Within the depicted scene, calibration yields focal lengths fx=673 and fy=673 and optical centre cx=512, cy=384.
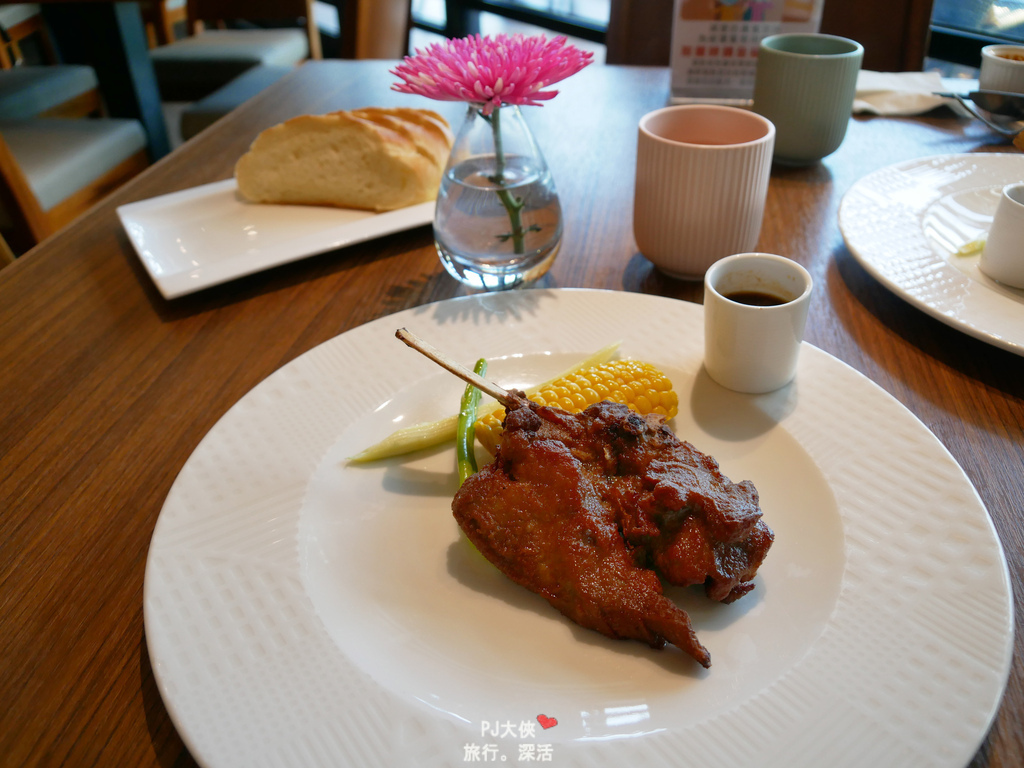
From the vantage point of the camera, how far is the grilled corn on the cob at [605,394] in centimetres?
102

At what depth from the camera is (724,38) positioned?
199cm

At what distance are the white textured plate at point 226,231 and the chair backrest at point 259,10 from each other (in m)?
2.68

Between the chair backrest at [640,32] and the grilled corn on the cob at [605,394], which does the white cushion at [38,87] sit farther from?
the grilled corn on the cob at [605,394]

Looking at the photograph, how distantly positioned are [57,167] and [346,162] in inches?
81.1

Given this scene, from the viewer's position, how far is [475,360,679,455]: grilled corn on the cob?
102 centimetres

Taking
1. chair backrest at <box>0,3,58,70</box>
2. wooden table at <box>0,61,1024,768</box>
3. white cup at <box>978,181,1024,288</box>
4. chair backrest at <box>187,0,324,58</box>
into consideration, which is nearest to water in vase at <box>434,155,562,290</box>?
wooden table at <box>0,61,1024,768</box>

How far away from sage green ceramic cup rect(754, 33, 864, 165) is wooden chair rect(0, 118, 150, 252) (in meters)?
2.57

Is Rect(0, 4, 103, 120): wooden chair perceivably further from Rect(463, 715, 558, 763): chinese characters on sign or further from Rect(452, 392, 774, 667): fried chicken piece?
Rect(463, 715, 558, 763): chinese characters on sign

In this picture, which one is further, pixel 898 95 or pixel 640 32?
pixel 640 32

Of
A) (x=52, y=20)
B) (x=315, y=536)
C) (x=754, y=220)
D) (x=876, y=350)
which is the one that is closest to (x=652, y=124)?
(x=754, y=220)

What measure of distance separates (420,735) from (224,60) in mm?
4789

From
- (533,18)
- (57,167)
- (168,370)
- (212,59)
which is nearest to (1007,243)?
(168,370)

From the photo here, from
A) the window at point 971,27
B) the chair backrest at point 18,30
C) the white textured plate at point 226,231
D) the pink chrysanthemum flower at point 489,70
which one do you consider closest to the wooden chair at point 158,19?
the chair backrest at point 18,30

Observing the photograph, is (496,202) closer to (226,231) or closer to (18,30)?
(226,231)
